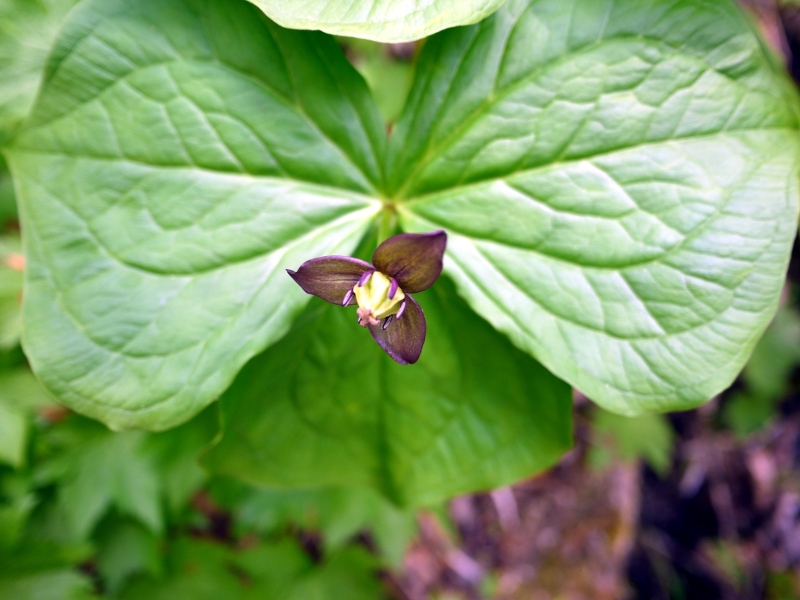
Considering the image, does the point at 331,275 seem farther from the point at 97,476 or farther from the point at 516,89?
the point at 97,476

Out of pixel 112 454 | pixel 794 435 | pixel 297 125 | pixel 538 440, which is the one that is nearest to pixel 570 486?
pixel 794 435

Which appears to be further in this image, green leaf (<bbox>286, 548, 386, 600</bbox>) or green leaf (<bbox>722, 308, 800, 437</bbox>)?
green leaf (<bbox>722, 308, 800, 437</bbox>)

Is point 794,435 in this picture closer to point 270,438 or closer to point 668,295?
point 668,295

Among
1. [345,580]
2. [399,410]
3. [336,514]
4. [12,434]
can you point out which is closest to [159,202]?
[399,410]

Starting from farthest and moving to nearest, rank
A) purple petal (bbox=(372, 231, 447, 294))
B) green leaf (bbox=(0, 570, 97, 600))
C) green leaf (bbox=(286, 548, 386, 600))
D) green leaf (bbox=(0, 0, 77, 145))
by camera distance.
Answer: green leaf (bbox=(286, 548, 386, 600)) → green leaf (bbox=(0, 570, 97, 600)) → green leaf (bbox=(0, 0, 77, 145)) → purple petal (bbox=(372, 231, 447, 294))

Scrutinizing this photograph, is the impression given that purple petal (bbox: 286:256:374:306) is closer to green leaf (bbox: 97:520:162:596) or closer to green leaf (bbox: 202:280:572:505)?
green leaf (bbox: 202:280:572:505)

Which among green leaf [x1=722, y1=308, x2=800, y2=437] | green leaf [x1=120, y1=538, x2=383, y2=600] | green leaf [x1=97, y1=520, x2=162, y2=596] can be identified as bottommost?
green leaf [x1=120, y1=538, x2=383, y2=600]

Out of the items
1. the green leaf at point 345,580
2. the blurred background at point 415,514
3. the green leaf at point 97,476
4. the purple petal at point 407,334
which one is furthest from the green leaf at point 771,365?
the green leaf at point 97,476

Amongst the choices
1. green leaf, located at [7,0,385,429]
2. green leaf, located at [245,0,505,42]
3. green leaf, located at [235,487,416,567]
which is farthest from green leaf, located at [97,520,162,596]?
green leaf, located at [245,0,505,42]
